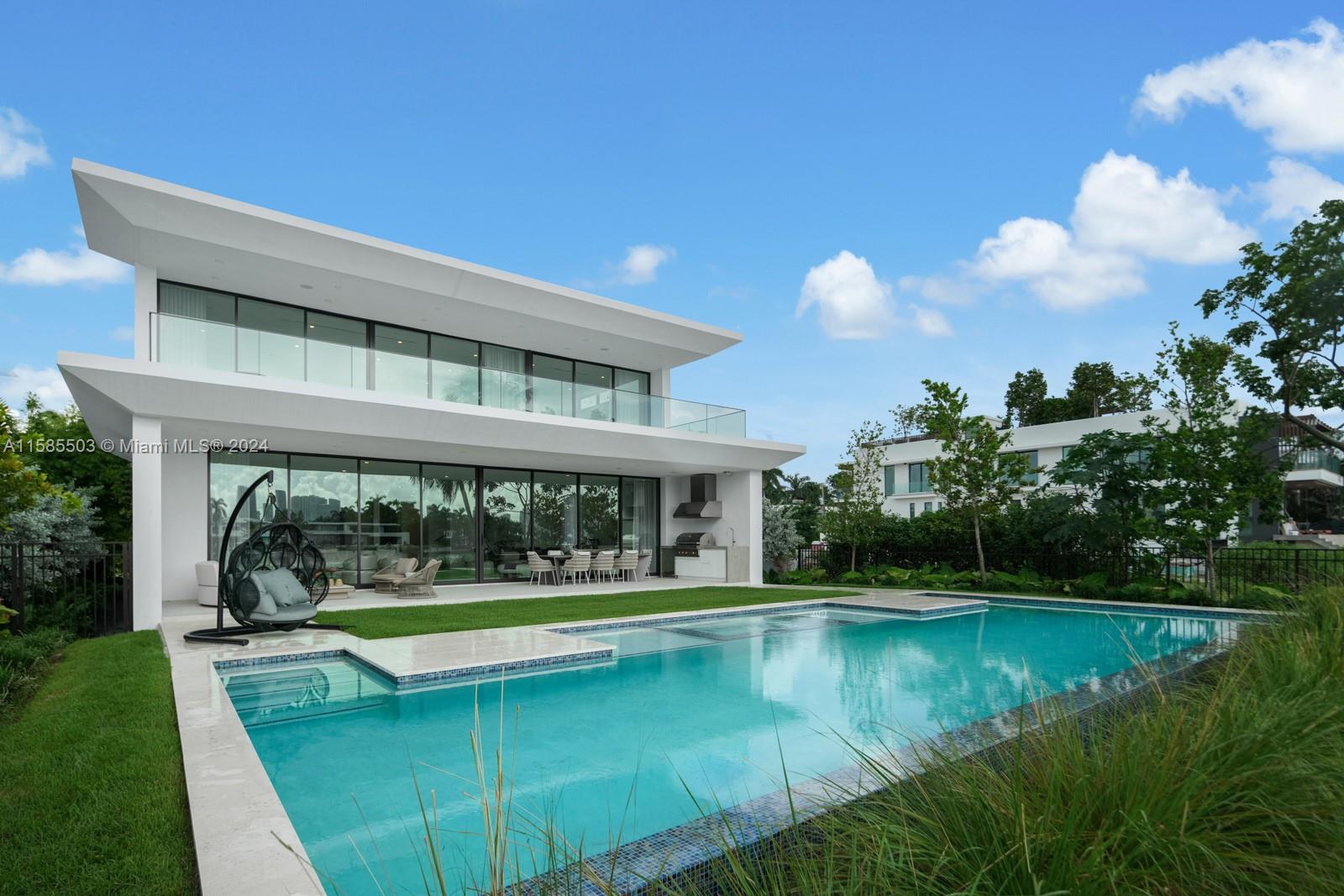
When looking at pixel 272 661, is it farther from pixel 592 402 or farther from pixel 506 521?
pixel 506 521

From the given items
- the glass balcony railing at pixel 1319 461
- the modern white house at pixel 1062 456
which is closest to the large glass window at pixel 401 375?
the modern white house at pixel 1062 456

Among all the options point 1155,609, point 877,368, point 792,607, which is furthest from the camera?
point 877,368

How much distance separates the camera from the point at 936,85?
14984 millimetres

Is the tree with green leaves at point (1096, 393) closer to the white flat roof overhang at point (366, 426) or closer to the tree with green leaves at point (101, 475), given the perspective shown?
the white flat roof overhang at point (366, 426)

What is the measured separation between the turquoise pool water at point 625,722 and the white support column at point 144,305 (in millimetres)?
6309

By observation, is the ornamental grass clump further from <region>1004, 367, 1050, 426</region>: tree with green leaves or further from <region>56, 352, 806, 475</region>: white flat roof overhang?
<region>1004, 367, 1050, 426</region>: tree with green leaves

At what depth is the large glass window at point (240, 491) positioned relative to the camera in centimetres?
1448

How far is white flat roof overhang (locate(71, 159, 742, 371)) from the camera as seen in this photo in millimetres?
11444

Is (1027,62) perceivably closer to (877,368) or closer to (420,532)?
(420,532)

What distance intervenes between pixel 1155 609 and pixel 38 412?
26995 millimetres

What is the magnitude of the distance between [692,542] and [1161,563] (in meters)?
10.4

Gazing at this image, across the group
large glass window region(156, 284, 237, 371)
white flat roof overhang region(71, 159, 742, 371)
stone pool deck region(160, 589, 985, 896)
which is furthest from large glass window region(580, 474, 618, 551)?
large glass window region(156, 284, 237, 371)

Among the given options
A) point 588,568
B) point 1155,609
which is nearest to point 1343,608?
point 1155,609

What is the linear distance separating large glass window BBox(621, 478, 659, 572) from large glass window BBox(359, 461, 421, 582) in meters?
5.61
